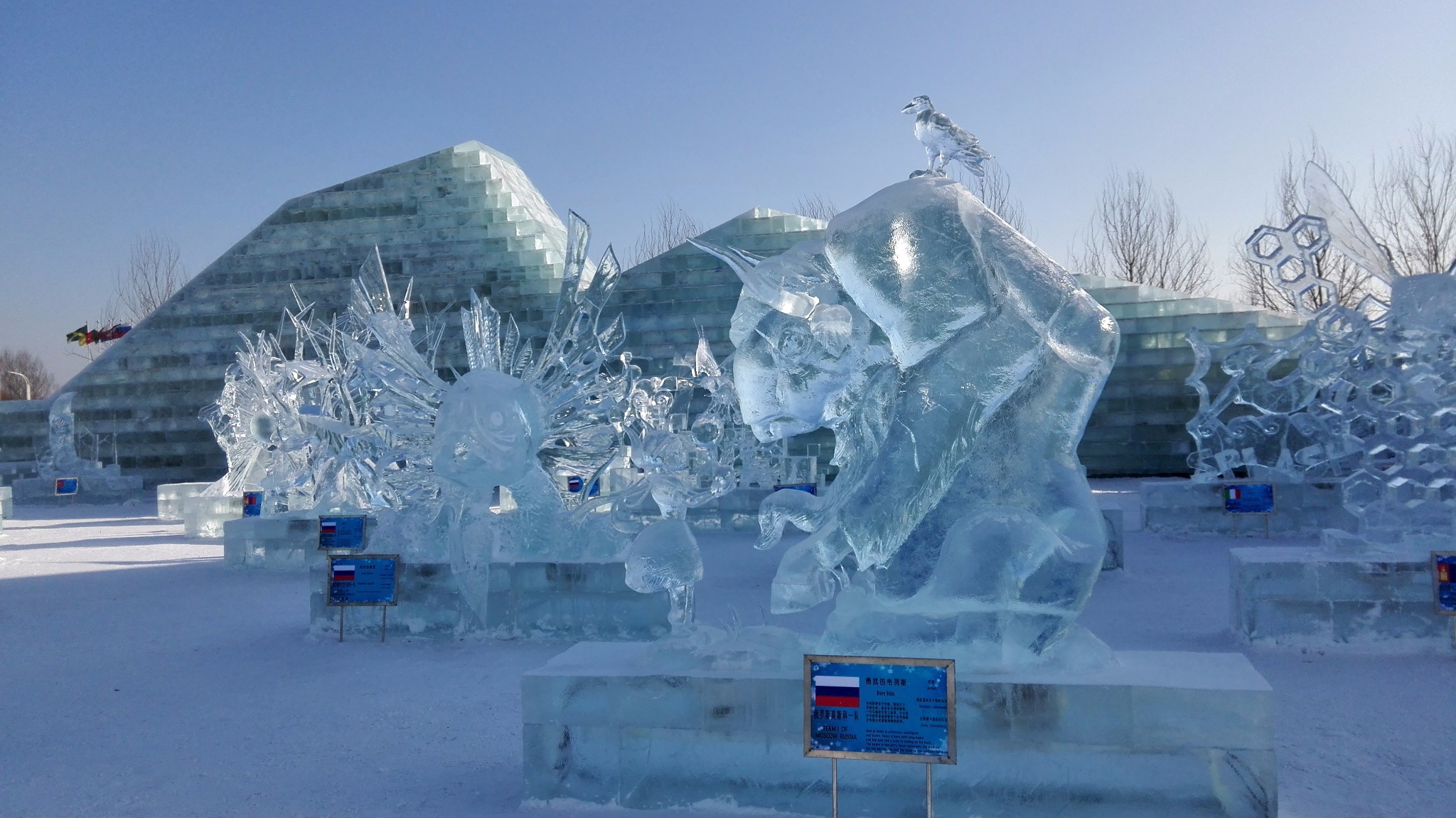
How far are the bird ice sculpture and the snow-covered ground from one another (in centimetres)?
156

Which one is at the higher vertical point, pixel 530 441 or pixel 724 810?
pixel 530 441

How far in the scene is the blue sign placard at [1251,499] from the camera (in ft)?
26.2

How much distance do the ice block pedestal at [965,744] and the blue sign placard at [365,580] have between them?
274 centimetres

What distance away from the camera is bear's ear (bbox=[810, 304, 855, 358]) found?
2.97 metres

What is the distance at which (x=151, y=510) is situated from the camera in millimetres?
16406

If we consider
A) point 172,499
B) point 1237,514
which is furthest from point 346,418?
point 1237,514

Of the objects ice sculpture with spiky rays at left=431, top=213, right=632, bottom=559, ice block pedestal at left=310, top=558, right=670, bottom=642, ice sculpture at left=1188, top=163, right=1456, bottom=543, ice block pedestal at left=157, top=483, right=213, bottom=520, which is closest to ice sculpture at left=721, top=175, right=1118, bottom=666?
ice sculpture with spiky rays at left=431, top=213, right=632, bottom=559

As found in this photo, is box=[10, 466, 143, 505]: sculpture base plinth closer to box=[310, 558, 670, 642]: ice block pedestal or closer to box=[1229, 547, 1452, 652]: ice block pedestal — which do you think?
box=[310, 558, 670, 642]: ice block pedestal

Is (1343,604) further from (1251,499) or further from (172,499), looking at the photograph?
(172,499)

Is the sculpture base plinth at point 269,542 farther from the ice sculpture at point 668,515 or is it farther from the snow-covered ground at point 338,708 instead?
the ice sculpture at point 668,515

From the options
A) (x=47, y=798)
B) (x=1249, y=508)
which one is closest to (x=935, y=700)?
(x=47, y=798)

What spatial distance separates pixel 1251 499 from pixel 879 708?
270 inches

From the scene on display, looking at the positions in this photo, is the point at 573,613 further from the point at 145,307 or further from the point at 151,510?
the point at 145,307

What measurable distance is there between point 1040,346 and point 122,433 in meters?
24.8
